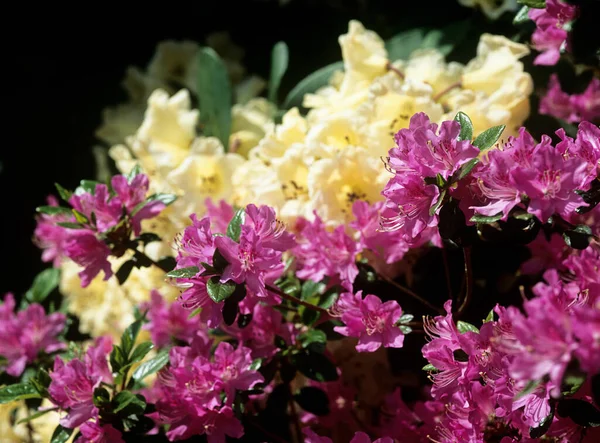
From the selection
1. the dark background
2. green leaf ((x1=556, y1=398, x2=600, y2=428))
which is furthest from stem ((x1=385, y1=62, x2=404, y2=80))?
the dark background

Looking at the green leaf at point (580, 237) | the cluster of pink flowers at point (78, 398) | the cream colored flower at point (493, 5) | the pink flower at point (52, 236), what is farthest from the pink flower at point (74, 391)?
the cream colored flower at point (493, 5)

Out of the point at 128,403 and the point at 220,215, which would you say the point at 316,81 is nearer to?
the point at 220,215

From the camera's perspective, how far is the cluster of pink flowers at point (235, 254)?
2.38 ft

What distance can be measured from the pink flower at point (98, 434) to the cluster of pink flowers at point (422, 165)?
16.5 inches

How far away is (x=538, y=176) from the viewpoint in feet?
2.13

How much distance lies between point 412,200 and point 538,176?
0.12 m

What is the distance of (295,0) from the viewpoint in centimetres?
164

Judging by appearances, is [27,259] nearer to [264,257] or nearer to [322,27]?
[322,27]

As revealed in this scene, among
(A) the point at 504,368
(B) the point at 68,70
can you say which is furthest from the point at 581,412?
(B) the point at 68,70

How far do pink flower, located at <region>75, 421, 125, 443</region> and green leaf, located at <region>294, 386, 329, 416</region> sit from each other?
0.23 meters

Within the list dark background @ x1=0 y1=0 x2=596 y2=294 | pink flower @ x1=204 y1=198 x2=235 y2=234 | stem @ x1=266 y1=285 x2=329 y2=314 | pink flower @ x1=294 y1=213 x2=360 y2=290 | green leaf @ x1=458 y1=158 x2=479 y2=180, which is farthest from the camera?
dark background @ x1=0 y1=0 x2=596 y2=294

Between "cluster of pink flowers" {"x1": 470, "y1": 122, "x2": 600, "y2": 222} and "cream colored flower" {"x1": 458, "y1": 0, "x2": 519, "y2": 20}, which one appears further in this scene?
"cream colored flower" {"x1": 458, "y1": 0, "x2": 519, "y2": 20}

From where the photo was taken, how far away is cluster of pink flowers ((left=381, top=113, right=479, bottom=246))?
0.69m

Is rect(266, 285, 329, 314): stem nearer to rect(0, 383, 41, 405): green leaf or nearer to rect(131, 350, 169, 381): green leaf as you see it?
rect(131, 350, 169, 381): green leaf
